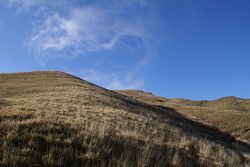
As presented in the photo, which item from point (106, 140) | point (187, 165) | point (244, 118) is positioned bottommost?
point (187, 165)

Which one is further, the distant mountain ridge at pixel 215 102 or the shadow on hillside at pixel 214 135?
the distant mountain ridge at pixel 215 102

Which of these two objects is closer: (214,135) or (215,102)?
(214,135)

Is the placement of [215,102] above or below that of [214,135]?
above

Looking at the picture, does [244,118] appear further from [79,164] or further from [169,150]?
[79,164]

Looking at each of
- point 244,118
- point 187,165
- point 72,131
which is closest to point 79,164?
point 72,131

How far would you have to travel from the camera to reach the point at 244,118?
5028 cm

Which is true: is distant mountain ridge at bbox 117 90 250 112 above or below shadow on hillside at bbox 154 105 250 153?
above

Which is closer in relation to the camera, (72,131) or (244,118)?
(72,131)

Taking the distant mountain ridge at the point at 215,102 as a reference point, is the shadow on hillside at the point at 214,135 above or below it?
below

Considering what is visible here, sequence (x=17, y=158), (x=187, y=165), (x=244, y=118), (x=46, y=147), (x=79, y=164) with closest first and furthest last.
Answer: (x=17, y=158) < (x=79, y=164) < (x=46, y=147) < (x=187, y=165) < (x=244, y=118)

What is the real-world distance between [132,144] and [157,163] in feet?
4.83

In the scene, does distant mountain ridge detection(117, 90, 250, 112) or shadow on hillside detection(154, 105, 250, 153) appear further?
distant mountain ridge detection(117, 90, 250, 112)

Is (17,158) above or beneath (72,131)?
beneath

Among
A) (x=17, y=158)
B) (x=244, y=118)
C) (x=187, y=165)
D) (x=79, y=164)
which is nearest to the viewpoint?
(x=17, y=158)
